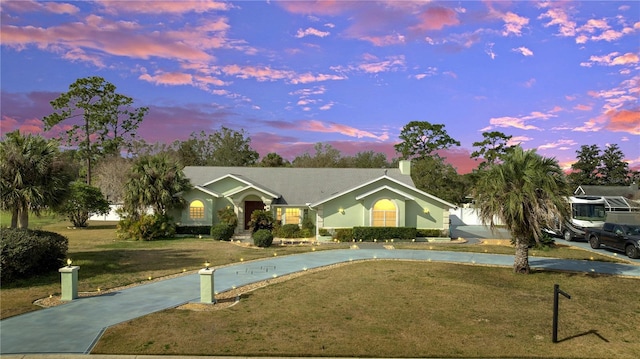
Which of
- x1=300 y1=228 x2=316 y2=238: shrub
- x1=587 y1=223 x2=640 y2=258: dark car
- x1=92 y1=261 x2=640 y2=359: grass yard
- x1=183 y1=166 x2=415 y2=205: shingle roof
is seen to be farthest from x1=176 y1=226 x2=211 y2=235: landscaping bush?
x1=587 y1=223 x2=640 y2=258: dark car

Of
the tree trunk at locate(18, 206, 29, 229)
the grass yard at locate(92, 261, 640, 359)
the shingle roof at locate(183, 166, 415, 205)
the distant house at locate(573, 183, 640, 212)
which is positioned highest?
the shingle roof at locate(183, 166, 415, 205)

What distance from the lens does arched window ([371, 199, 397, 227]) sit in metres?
27.3

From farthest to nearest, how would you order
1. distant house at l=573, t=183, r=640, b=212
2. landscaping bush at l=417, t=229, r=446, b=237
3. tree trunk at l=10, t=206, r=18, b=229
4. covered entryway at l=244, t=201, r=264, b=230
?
distant house at l=573, t=183, r=640, b=212
covered entryway at l=244, t=201, r=264, b=230
landscaping bush at l=417, t=229, r=446, b=237
tree trunk at l=10, t=206, r=18, b=229

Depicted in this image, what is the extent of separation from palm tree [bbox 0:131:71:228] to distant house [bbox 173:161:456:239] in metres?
15.2

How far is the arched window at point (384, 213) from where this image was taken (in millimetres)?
27281

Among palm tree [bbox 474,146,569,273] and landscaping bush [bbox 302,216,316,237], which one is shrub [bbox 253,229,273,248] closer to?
landscaping bush [bbox 302,216,316,237]

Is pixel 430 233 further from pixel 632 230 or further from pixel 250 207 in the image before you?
pixel 250 207

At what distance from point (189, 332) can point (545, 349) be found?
7.18 meters

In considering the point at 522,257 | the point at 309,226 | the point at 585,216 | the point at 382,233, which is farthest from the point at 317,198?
the point at 585,216

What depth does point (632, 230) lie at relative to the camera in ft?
69.2

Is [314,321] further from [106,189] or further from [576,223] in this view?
[106,189]

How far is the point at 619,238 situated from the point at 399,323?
18.6 m

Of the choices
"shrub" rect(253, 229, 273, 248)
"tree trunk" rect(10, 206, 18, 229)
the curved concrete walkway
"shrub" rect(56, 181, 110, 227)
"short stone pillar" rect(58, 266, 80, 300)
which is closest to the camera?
the curved concrete walkway

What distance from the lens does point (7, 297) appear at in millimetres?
10891
